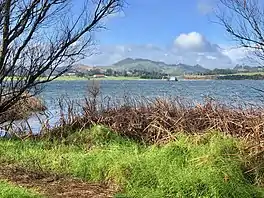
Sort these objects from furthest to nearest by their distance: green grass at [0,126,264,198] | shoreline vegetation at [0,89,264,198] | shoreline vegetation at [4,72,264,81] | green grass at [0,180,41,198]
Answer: shoreline vegetation at [4,72,264,81], shoreline vegetation at [0,89,264,198], green grass at [0,126,264,198], green grass at [0,180,41,198]

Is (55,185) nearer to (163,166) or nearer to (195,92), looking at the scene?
(163,166)

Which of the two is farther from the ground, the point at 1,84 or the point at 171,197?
the point at 1,84

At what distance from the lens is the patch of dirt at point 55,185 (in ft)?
20.7

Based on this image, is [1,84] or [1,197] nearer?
[1,197]

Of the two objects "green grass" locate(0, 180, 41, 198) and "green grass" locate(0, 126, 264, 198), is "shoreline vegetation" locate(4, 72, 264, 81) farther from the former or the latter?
"green grass" locate(0, 180, 41, 198)

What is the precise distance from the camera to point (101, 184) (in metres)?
7.00

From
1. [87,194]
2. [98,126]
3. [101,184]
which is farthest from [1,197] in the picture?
[98,126]

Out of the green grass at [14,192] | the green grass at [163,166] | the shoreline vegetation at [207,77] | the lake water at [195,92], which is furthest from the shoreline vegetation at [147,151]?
the shoreline vegetation at [207,77]

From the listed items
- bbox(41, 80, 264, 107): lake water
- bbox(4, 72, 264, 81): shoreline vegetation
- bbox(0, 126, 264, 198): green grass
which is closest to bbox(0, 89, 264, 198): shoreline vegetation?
bbox(0, 126, 264, 198): green grass

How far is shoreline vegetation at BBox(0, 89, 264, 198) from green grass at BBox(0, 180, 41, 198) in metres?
0.22

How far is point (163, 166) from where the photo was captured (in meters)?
7.07

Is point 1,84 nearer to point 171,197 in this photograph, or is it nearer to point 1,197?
point 1,197

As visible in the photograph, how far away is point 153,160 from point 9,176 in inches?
90.5

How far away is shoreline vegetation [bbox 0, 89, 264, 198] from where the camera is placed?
6430mm
